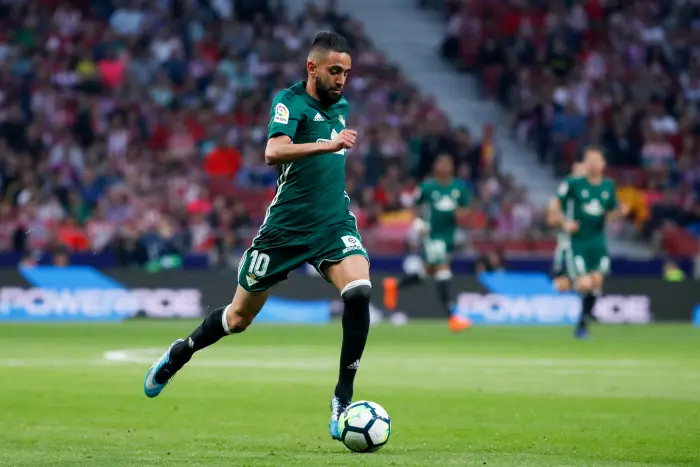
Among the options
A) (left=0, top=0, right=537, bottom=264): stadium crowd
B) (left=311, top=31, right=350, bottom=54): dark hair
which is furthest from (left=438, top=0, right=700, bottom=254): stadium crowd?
(left=311, top=31, right=350, bottom=54): dark hair

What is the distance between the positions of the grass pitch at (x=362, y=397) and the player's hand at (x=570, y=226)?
2.13 m

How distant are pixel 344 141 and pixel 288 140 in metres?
0.52

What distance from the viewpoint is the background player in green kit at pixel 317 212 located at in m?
8.30

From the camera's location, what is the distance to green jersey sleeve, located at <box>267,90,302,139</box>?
826 centimetres

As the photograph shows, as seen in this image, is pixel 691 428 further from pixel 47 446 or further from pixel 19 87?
pixel 19 87

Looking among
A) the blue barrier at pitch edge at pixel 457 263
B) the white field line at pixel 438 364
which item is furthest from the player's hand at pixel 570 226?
the blue barrier at pitch edge at pixel 457 263

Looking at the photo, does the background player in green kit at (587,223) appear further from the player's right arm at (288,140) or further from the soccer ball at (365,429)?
the soccer ball at (365,429)

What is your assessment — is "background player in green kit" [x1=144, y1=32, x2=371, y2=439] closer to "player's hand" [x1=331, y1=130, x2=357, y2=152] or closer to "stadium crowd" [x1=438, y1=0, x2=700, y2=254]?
"player's hand" [x1=331, y1=130, x2=357, y2=152]

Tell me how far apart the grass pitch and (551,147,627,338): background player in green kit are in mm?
1723

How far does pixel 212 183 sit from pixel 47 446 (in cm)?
1992

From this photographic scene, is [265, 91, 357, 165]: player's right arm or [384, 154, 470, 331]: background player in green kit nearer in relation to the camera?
→ [265, 91, 357, 165]: player's right arm

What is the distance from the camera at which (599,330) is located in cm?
2275

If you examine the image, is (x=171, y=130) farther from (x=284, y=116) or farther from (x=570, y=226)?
(x=284, y=116)

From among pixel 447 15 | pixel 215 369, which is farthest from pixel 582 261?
pixel 447 15
